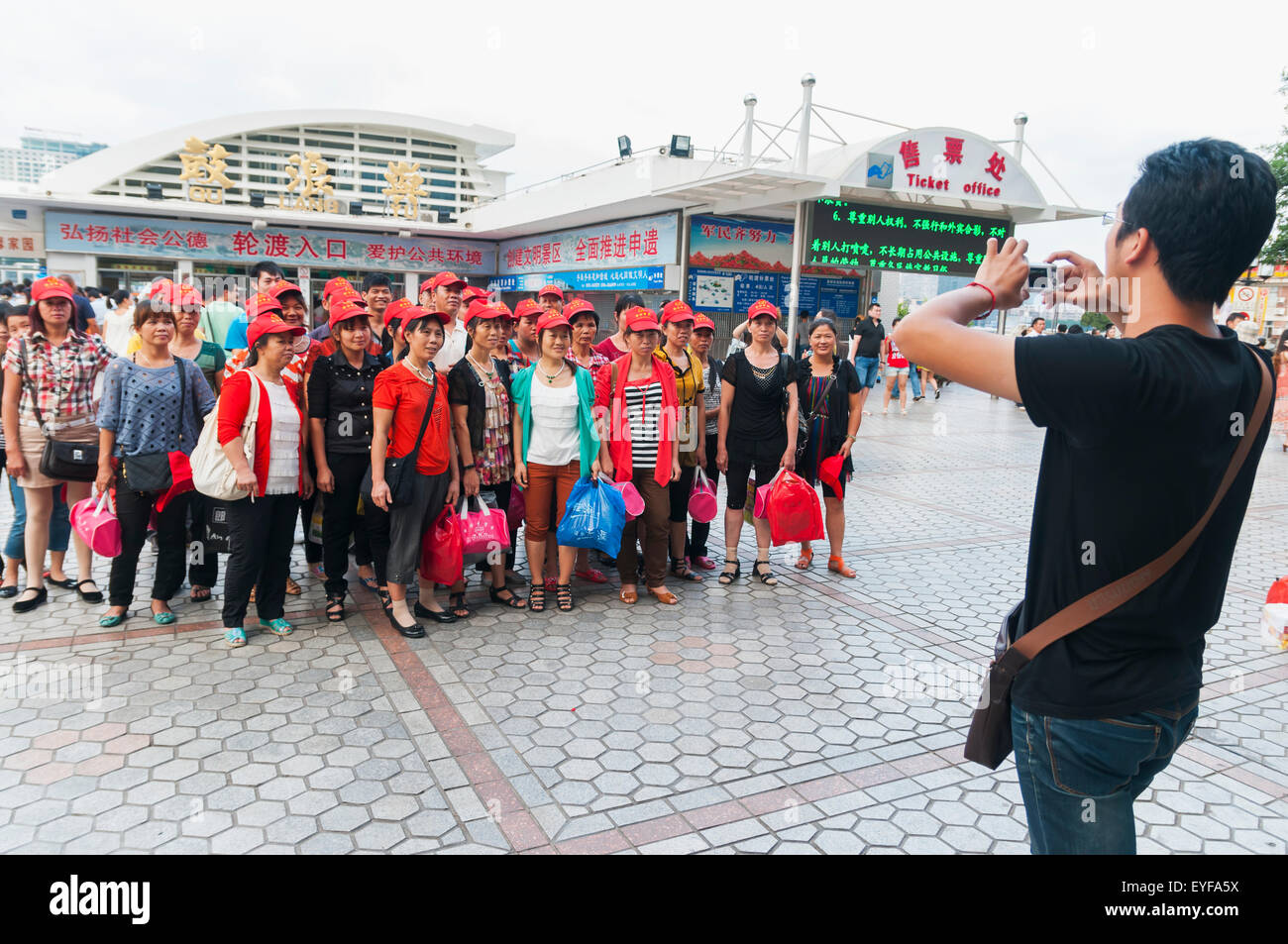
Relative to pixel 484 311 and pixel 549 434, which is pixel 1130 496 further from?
pixel 484 311

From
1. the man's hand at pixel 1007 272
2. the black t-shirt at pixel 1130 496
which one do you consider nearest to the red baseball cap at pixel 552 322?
the man's hand at pixel 1007 272

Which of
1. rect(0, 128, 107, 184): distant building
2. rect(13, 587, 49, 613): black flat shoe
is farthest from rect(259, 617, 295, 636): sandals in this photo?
rect(0, 128, 107, 184): distant building

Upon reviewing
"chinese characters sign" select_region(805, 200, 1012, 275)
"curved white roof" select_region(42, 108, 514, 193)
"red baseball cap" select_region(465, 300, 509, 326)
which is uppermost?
"curved white roof" select_region(42, 108, 514, 193)

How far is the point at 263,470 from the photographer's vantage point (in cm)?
439

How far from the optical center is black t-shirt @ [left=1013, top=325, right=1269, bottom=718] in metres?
1.41

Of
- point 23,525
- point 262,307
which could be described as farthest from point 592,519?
point 23,525

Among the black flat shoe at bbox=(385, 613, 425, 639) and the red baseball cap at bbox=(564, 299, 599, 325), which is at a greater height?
the red baseball cap at bbox=(564, 299, 599, 325)

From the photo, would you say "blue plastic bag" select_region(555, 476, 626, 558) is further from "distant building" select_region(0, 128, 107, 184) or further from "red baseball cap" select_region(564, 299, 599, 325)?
"distant building" select_region(0, 128, 107, 184)

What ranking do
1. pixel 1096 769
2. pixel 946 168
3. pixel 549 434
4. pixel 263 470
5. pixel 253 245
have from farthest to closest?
pixel 253 245 → pixel 946 168 → pixel 549 434 → pixel 263 470 → pixel 1096 769

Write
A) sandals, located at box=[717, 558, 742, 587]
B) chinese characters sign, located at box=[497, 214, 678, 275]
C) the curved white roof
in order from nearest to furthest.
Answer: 1. sandals, located at box=[717, 558, 742, 587]
2. chinese characters sign, located at box=[497, 214, 678, 275]
3. the curved white roof

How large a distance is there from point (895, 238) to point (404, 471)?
10.4m

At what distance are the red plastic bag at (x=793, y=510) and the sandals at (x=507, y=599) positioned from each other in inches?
67.5

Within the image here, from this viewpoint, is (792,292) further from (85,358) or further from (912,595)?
(85,358)

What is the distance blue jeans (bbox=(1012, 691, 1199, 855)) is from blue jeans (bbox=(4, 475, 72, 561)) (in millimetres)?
5366
